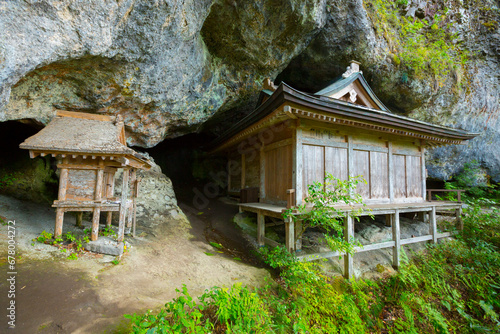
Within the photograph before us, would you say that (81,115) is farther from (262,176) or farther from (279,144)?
(262,176)

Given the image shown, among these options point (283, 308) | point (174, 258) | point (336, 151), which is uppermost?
point (336, 151)

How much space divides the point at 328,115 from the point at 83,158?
6288 mm

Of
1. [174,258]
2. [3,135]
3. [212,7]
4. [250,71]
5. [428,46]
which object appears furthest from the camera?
[428,46]

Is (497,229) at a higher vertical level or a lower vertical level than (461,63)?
lower

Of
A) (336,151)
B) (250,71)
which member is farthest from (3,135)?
(336,151)

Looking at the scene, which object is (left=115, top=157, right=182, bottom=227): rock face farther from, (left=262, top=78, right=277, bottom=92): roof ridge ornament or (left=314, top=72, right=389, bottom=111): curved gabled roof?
(left=314, top=72, right=389, bottom=111): curved gabled roof

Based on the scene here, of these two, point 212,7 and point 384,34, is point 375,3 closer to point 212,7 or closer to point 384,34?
point 384,34

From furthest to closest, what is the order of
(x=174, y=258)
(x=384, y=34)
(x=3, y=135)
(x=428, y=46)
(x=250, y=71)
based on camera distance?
(x=428, y=46) → (x=384, y=34) → (x=250, y=71) → (x=3, y=135) → (x=174, y=258)

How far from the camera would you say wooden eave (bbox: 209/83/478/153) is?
553cm

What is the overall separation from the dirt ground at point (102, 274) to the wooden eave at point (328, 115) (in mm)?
4210

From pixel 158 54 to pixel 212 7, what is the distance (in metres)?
2.88

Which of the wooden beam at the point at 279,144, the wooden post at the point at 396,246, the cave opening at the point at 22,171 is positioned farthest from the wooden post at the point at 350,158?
the cave opening at the point at 22,171

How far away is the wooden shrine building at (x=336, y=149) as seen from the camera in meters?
6.27

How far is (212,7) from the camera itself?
24.6ft
